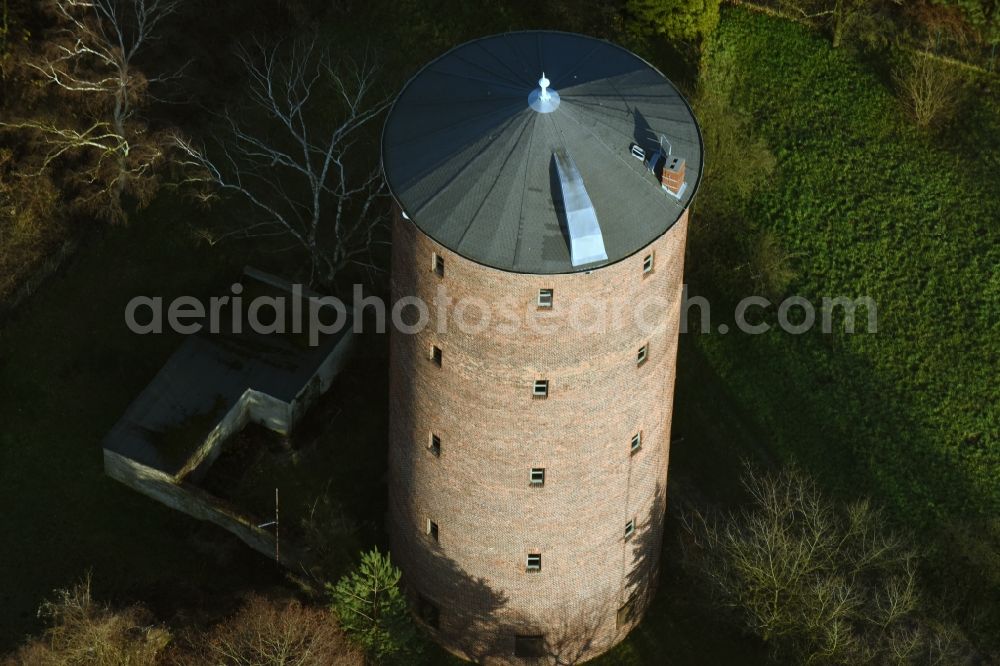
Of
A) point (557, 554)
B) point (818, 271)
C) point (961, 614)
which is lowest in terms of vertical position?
point (961, 614)

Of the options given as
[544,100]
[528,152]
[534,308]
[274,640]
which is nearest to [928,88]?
[544,100]

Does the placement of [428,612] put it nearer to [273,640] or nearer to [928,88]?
[273,640]

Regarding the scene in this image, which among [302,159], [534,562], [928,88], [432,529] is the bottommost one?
[534,562]

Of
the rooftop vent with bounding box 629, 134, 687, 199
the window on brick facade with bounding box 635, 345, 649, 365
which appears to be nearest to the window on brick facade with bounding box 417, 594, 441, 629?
the window on brick facade with bounding box 635, 345, 649, 365

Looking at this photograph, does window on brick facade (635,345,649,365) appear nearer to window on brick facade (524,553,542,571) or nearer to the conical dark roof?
the conical dark roof

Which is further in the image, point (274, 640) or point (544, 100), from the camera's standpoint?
point (274, 640)

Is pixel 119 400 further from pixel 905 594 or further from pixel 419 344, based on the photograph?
pixel 905 594

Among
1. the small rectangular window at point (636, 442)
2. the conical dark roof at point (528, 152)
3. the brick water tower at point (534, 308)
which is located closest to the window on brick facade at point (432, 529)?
the brick water tower at point (534, 308)

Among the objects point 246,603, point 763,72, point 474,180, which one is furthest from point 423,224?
point 763,72
